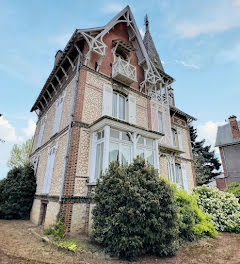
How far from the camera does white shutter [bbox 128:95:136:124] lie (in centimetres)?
961

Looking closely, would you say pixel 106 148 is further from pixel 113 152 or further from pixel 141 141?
pixel 141 141

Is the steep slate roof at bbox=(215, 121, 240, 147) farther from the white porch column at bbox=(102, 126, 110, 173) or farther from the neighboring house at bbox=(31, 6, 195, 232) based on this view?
the white porch column at bbox=(102, 126, 110, 173)

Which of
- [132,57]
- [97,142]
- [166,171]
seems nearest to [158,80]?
[132,57]

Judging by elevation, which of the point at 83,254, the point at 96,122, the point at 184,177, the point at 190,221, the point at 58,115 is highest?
the point at 58,115

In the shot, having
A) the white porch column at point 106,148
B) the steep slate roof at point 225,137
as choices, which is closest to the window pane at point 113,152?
the white porch column at point 106,148

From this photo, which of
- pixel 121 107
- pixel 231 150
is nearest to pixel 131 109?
pixel 121 107

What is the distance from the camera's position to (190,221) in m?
5.90

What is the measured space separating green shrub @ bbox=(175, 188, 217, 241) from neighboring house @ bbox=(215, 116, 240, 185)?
45.4 ft

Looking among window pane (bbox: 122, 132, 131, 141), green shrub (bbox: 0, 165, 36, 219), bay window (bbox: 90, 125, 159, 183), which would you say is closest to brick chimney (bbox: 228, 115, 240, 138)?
bay window (bbox: 90, 125, 159, 183)

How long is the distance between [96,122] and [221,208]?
723 centimetres

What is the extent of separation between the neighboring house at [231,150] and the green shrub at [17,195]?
18984 millimetres

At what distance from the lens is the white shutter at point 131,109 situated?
9.61 meters

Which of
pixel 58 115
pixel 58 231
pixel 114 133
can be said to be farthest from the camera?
pixel 58 115

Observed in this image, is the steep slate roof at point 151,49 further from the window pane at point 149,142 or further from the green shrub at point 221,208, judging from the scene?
the green shrub at point 221,208
